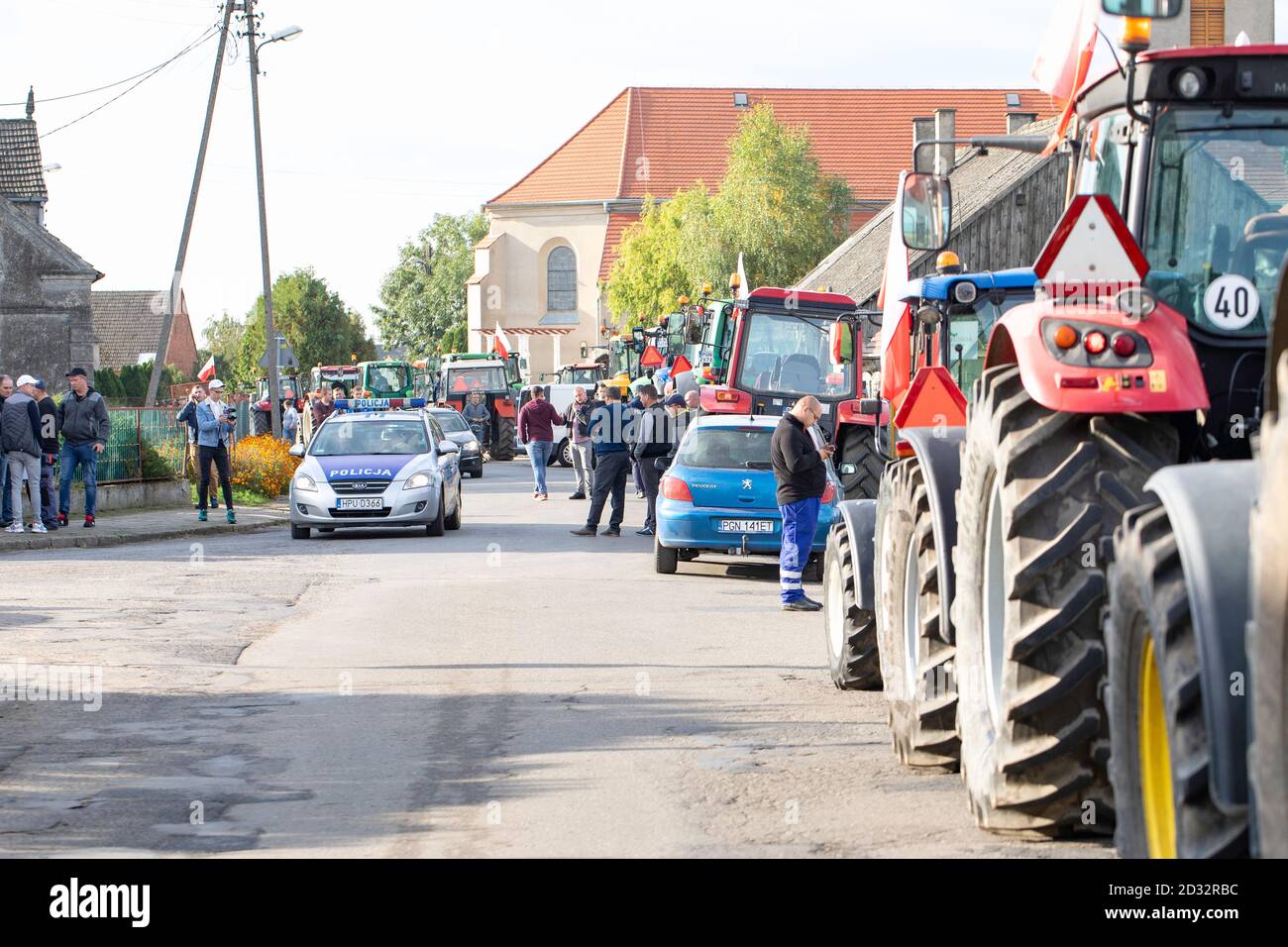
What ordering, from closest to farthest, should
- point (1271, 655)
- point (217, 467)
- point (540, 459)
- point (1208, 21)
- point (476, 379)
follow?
point (1271, 655), point (217, 467), point (1208, 21), point (540, 459), point (476, 379)

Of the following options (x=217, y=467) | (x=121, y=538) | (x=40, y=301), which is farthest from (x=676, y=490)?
(x=40, y=301)

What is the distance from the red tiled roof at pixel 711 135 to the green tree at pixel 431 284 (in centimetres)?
3173

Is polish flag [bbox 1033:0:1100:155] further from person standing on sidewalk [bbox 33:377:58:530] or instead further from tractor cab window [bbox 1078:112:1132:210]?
person standing on sidewalk [bbox 33:377:58:530]

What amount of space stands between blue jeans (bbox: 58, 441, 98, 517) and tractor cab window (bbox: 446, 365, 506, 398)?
26.9 metres

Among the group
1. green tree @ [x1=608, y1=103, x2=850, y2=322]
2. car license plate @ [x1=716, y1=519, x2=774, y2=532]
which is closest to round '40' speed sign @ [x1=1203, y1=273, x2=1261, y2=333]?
car license plate @ [x1=716, y1=519, x2=774, y2=532]

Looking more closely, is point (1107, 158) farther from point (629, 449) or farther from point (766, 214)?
point (766, 214)

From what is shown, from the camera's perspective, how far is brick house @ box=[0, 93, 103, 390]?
49.8 meters

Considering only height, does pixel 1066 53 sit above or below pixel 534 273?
below

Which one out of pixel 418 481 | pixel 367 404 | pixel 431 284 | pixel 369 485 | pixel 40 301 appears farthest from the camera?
pixel 431 284

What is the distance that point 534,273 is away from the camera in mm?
91750

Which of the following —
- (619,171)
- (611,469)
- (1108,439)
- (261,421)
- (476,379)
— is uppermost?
(619,171)

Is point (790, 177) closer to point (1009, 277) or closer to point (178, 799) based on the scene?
point (1009, 277)

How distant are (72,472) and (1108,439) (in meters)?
19.6

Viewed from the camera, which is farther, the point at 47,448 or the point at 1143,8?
the point at 47,448
